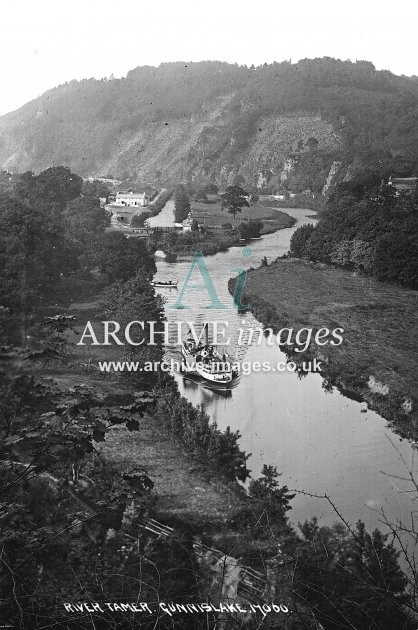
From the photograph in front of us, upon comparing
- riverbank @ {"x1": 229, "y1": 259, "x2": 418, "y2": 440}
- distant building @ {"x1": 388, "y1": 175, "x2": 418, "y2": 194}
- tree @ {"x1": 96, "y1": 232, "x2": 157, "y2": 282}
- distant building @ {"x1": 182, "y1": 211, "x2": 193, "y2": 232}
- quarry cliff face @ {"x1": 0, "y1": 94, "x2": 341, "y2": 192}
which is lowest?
riverbank @ {"x1": 229, "y1": 259, "x2": 418, "y2": 440}

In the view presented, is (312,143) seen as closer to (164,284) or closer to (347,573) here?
(164,284)

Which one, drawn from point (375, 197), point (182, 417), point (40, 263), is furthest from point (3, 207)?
point (375, 197)

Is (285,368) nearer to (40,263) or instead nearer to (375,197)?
(40,263)

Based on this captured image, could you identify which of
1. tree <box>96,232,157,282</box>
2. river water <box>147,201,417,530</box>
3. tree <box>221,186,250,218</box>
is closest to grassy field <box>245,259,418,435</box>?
river water <box>147,201,417,530</box>

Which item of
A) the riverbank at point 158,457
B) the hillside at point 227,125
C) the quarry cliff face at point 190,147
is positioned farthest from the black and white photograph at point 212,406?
the quarry cliff face at point 190,147

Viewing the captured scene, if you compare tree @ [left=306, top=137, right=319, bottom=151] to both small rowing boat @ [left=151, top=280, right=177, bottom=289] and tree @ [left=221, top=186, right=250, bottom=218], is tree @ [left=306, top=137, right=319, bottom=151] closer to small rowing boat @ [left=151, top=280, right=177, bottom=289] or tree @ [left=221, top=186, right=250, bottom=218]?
tree @ [left=221, top=186, right=250, bottom=218]

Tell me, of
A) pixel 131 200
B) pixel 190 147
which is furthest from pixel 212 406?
pixel 190 147
